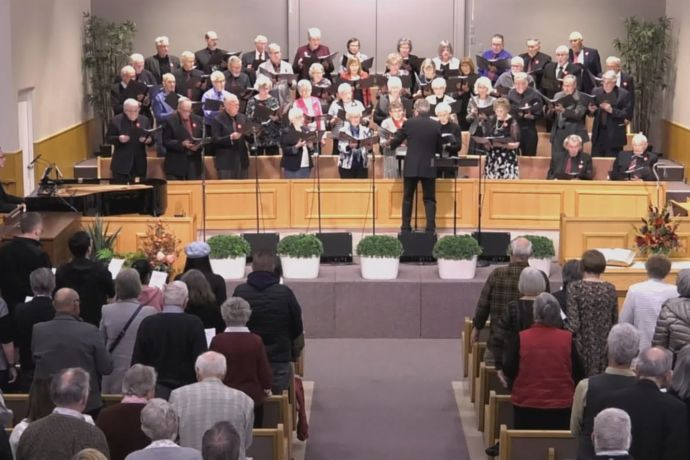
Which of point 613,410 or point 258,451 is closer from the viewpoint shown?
point 613,410

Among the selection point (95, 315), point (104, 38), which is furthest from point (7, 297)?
point (104, 38)

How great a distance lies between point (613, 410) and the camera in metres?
5.28

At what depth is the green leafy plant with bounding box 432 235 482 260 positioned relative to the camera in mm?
12133

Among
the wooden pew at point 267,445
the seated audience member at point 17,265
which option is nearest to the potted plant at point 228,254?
the seated audience member at point 17,265

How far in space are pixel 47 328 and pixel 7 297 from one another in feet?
6.51

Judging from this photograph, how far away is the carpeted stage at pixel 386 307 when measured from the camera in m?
12.0

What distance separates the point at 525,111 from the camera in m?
15.2

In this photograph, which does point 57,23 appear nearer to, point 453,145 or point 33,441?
point 453,145

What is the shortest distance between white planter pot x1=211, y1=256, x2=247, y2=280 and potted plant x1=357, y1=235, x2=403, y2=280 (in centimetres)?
117

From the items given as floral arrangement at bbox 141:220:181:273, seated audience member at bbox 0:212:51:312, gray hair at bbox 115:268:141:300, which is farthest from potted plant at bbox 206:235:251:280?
Answer: gray hair at bbox 115:268:141:300

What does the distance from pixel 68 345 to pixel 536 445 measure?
2548 mm

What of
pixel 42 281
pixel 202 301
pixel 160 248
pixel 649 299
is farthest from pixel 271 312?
pixel 160 248

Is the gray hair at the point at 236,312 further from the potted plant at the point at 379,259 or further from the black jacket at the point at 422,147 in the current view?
the black jacket at the point at 422,147

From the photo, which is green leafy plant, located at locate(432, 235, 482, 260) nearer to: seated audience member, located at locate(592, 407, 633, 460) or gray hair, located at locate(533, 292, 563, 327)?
gray hair, located at locate(533, 292, 563, 327)
